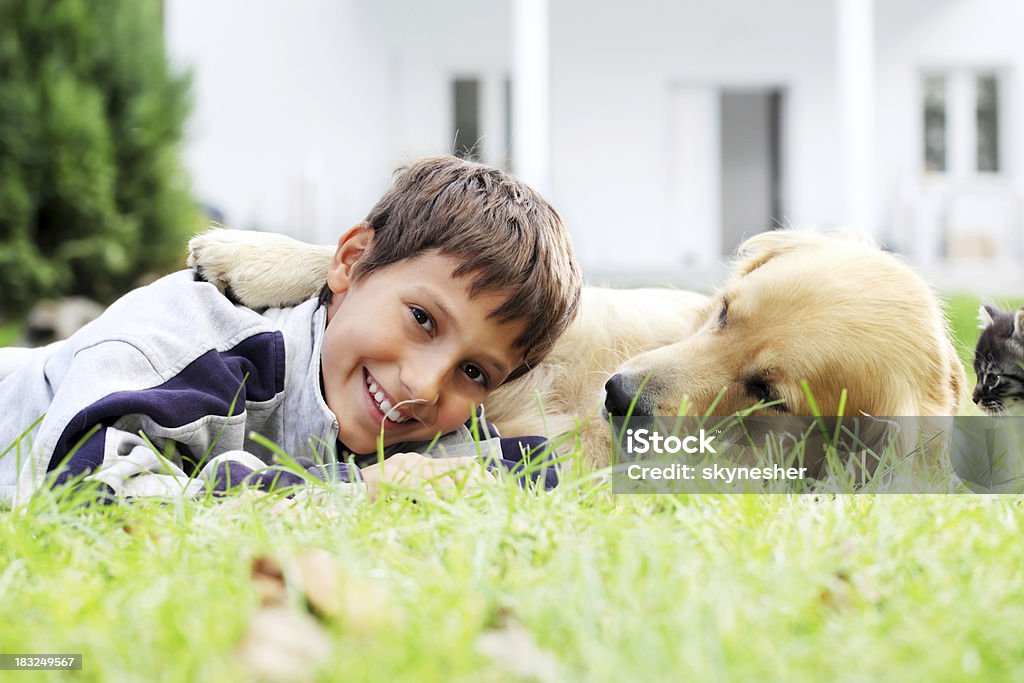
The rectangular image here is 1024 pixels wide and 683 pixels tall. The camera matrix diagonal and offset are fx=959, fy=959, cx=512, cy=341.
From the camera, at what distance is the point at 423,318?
2.35m

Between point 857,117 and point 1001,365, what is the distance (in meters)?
10.7

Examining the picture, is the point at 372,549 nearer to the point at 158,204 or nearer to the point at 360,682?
the point at 360,682

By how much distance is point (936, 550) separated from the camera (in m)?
1.45

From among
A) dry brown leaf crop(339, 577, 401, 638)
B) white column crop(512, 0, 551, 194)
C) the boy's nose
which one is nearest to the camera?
dry brown leaf crop(339, 577, 401, 638)

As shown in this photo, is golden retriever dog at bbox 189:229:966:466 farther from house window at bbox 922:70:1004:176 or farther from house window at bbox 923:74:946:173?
house window at bbox 923:74:946:173

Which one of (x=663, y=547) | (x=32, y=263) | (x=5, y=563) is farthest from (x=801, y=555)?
(x=32, y=263)

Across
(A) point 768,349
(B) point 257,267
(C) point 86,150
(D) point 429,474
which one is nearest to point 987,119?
(C) point 86,150

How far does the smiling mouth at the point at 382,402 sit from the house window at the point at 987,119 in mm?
16349

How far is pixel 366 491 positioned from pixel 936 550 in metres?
0.97

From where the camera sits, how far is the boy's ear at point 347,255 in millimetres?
2566

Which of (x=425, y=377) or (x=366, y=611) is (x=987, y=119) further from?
(x=366, y=611)

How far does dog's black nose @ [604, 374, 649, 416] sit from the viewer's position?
7.57 feet

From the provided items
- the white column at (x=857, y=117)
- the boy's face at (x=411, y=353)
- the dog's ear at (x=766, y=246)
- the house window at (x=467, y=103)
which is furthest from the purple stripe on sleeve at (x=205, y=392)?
the house window at (x=467, y=103)

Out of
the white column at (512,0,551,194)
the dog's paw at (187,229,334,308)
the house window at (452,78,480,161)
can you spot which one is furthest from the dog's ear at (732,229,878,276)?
the house window at (452,78,480,161)
